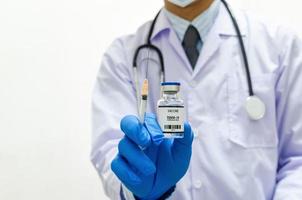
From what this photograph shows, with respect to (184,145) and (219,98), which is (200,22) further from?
(184,145)

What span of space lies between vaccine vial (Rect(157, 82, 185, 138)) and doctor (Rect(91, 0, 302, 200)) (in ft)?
0.81

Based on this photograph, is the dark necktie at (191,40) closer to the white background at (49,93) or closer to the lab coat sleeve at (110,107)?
the lab coat sleeve at (110,107)

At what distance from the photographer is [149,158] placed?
87cm

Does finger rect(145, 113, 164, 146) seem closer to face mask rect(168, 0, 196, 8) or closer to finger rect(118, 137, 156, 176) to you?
finger rect(118, 137, 156, 176)

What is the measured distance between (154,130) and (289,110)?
0.43 m

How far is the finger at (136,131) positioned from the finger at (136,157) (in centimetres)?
2

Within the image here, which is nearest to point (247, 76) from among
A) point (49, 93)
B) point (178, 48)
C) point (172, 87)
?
point (178, 48)

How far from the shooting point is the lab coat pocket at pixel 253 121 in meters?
1.10

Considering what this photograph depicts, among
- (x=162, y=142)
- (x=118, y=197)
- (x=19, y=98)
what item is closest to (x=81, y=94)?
(x=19, y=98)

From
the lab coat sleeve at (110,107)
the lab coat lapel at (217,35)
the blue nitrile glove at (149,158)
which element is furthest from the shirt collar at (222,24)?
the blue nitrile glove at (149,158)

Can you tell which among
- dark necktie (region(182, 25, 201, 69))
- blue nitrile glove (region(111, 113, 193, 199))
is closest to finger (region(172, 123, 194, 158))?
blue nitrile glove (region(111, 113, 193, 199))

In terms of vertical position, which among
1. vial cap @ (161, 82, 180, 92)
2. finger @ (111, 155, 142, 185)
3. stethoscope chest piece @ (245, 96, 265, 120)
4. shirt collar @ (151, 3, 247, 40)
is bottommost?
finger @ (111, 155, 142, 185)

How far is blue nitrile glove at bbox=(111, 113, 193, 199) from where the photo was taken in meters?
0.81

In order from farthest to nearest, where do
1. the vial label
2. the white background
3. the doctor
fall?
1. the white background
2. the doctor
3. the vial label
